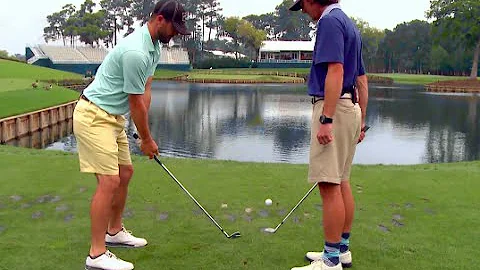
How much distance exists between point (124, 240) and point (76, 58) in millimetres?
89330

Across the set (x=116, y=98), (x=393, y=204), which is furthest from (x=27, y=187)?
(x=393, y=204)

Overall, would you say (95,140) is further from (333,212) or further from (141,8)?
(141,8)

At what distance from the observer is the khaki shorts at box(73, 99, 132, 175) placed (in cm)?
376

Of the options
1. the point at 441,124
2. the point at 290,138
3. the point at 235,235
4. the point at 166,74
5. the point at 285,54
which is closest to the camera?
the point at 235,235

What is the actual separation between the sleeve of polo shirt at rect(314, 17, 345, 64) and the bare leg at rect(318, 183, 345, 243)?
0.91m

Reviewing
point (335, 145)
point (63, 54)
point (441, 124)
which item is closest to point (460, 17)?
point (441, 124)

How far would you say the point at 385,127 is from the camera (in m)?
23.5

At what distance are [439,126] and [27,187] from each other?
21.4 metres

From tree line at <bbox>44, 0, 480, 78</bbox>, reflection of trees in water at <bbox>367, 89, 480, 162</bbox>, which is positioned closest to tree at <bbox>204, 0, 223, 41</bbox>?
tree line at <bbox>44, 0, 480, 78</bbox>

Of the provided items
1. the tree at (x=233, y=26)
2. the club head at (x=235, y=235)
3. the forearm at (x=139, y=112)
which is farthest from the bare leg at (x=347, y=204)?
the tree at (x=233, y=26)

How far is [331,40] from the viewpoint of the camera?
3.56 metres

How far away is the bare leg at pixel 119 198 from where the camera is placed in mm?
4219

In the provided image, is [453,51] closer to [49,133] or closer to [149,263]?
[49,133]

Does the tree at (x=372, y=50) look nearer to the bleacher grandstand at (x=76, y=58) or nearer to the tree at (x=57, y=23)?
the bleacher grandstand at (x=76, y=58)
